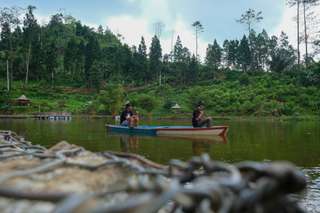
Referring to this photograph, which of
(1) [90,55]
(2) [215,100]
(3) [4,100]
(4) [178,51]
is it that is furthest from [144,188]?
(4) [178,51]

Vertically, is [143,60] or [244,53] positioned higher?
[244,53]

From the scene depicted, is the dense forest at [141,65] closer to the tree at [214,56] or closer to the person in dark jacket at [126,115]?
the tree at [214,56]

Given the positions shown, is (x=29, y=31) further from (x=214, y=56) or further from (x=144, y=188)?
(x=144, y=188)

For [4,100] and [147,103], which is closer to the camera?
[147,103]

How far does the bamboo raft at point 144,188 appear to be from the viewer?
1986mm

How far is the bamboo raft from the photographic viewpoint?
6.52ft

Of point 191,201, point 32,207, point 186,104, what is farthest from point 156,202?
point 186,104

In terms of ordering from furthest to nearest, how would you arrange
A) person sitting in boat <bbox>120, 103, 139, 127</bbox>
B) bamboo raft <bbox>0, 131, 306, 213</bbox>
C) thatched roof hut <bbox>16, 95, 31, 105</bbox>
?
1. thatched roof hut <bbox>16, 95, 31, 105</bbox>
2. person sitting in boat <bbox>120, 103, 139, 127</bbox>
3. bamboo raft <bbox>0, 131, 306, 213</bbox>

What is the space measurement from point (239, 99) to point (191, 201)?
4119 centimetres

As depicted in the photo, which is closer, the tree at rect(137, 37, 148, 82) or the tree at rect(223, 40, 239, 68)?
the tree at rect(137, 37, 148, 82)

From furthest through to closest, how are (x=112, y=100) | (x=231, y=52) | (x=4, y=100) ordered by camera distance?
(x=231, y=52) → (x=4, y=100) → (x=112, y=100)

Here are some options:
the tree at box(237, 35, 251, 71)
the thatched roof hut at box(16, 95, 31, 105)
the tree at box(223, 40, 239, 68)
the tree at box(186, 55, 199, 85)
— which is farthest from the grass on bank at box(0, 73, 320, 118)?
the tree at box(223, 40, 239, 68)

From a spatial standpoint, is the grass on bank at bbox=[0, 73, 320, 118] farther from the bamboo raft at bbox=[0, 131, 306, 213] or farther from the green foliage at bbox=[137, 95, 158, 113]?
the bamboo raft at bbox=[0, 131, 306, 213]

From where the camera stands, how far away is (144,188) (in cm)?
234
